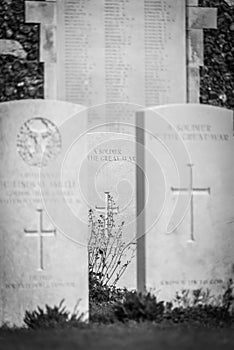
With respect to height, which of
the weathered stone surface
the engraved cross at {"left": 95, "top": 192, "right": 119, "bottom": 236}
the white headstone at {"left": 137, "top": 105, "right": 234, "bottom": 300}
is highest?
the weathered stone surface

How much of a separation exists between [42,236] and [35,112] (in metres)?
1.10

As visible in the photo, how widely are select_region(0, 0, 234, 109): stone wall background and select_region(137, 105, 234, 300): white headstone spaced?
1.33 metres

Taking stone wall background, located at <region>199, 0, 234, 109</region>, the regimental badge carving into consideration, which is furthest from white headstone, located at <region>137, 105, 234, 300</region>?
stone wall background, located at <region>199, 0, 234, 109</region>

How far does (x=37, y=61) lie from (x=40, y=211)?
78.4 inches

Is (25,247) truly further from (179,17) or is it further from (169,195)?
(179,17)

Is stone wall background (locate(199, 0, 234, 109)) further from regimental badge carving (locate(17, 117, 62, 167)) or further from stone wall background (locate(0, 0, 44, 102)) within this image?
regimental badge carving (locate(17, 117, 62, 167))

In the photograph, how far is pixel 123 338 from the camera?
6.09 m

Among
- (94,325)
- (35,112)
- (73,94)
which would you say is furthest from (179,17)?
(94,325)

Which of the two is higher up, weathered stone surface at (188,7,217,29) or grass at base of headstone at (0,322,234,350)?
weathered stone surface at (188,7,217,29)

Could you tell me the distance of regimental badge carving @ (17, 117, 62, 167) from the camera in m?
7.27

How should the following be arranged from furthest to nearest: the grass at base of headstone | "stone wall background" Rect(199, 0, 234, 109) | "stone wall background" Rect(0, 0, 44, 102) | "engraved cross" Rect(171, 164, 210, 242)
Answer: "stone wall background" Rect(199, 0, 234, 109) → "stone wall background" Rect(0, 0, 44, 102) → "engraved cross" Rect(171, 164, 210, 242) → the grass at base of headstone

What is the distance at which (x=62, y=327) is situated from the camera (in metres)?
6.70

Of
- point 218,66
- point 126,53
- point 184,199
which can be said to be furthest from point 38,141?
point 218,66

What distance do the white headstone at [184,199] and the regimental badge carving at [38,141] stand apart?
29.9 inches
